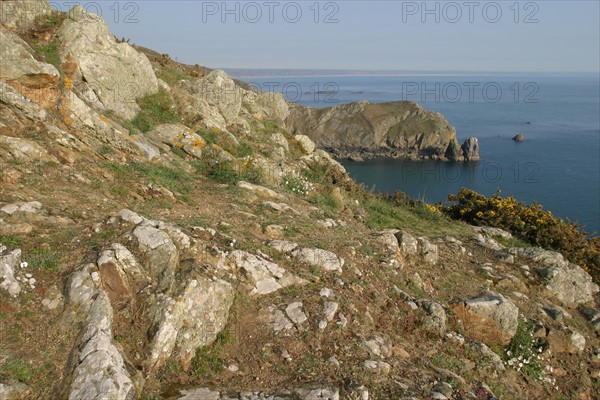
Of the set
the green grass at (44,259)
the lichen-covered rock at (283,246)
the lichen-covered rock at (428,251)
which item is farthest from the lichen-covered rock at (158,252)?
the lichen-covered rock at (428,251)

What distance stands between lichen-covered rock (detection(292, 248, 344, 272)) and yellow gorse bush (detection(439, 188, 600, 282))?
1188 cm

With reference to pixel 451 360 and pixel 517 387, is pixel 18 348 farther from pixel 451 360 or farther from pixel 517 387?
pixel 517 387

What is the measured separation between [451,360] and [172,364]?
5.00 meters

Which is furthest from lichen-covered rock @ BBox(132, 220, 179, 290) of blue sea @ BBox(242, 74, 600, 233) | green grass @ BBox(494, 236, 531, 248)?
blue sea @ BBox(242, 74, 600, 233)

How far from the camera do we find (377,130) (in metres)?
Answer: 119

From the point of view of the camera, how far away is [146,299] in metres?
6.65

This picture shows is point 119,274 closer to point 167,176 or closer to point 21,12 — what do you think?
point 167,176

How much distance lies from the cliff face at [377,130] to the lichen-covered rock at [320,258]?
108055 millimetres

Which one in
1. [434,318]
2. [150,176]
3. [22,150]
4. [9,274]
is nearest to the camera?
[9,274]

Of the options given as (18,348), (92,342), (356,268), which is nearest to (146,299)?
(92,342)

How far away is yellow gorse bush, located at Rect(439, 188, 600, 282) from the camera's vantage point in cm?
1702

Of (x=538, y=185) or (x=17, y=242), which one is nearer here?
(x=17, y=242)

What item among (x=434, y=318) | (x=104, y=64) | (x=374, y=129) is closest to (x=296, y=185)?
(x=434, y=318)

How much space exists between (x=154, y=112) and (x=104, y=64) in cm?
252
